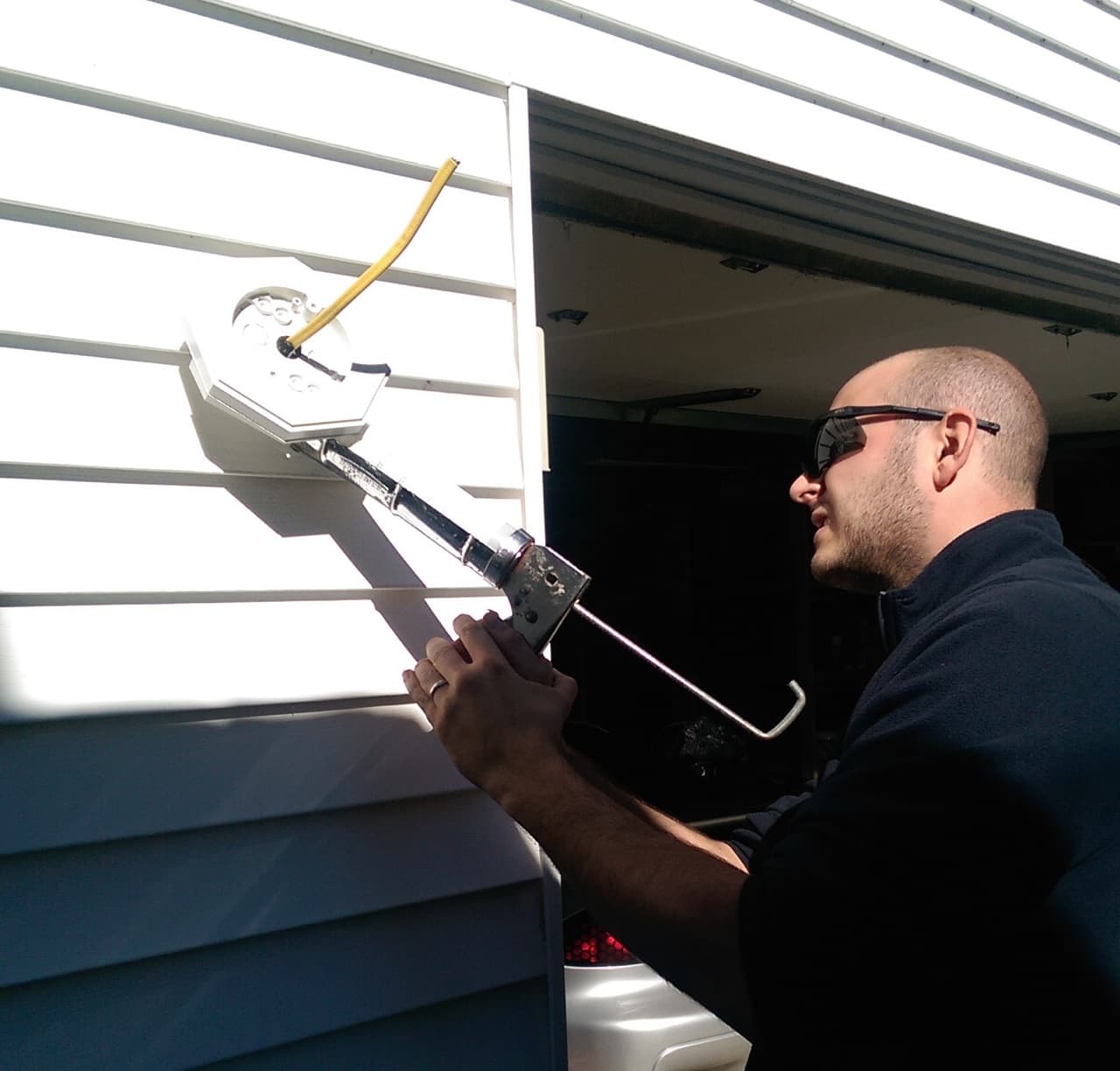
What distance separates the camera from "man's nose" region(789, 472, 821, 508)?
165cm

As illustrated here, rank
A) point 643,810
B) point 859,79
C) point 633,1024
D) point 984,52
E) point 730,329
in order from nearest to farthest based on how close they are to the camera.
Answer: point 643,810 < point 859,79 < point 984,52 < point 633,1024 < point 730,329

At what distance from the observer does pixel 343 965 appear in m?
1.21

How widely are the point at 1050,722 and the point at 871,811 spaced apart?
0.21 m

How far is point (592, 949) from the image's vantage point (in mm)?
2609

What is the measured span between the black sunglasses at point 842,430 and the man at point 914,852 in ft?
1.32

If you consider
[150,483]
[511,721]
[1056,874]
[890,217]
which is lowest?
[1056,874]

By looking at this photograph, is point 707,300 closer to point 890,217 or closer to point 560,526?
point 890,217

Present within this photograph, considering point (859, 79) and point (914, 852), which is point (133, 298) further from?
point (859, 79)

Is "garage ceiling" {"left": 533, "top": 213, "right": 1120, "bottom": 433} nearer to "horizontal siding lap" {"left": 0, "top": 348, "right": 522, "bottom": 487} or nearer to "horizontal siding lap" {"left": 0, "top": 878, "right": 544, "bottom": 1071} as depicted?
"horizontal siding lap" {"left": 0, "top": 348, "right": 522, "bottom": 487}

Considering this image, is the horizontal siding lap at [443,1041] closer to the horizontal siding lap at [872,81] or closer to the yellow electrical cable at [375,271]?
the yellow electrical cable at [375,271]

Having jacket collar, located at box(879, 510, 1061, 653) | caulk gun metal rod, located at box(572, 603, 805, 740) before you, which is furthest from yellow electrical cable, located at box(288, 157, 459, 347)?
jacket collar, located at box(879, 510, 1061, 653)

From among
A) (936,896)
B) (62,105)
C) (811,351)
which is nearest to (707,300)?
(811,351)

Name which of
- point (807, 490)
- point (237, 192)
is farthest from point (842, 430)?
point (237, 192)

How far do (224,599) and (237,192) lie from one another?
53 cm
